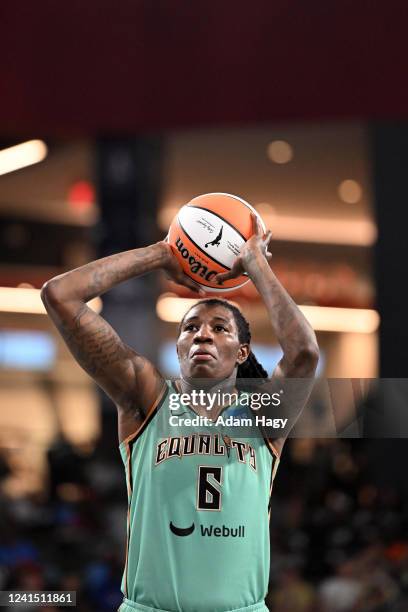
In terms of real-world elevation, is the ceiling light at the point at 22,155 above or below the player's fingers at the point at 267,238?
above

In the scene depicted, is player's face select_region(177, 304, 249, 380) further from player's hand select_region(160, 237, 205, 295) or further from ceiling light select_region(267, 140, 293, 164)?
ceiling light select_region(267, 140, 293, 164)

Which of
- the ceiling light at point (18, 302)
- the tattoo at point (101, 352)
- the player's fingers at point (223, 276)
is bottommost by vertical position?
the tattoo at point (101, 352)

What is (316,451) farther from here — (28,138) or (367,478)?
(28,138)

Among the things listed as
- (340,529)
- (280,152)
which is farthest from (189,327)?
(280,152)

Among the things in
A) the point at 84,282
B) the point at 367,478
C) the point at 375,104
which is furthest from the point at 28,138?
the point at 84,282

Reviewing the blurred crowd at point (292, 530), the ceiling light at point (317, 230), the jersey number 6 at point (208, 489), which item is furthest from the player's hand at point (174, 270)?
the ceiling light at point (317, 230)

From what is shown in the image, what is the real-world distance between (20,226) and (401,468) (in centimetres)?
779

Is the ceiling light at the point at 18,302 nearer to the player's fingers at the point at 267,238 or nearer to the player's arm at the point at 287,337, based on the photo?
the player's fingers at the point at 267,238

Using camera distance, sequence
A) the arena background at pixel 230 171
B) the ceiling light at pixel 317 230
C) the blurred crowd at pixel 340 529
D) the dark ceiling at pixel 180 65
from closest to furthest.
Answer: the blurred crowd at pixel 340 529 < the arena background at pixel 230 171 < the dark ceiling at pixel 180 65 < the ceiling light at pixel 317 230

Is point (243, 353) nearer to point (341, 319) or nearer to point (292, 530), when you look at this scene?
point (292, 530)

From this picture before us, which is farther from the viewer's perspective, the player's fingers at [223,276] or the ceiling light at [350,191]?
the ceiling light at [350,191]

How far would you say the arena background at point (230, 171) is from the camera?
32.2 ft

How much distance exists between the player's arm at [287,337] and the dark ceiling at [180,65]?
739 cm

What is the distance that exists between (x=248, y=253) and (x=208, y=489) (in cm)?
87
